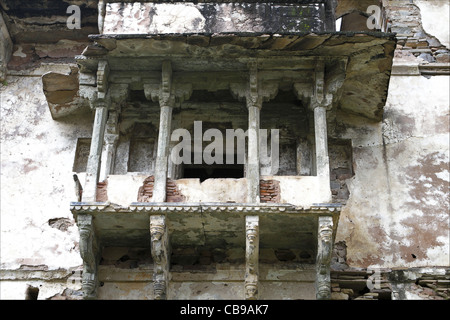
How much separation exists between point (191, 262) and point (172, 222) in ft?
2.48

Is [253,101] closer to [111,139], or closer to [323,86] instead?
[323,86]

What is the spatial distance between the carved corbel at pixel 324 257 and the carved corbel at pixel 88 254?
2.69 metres

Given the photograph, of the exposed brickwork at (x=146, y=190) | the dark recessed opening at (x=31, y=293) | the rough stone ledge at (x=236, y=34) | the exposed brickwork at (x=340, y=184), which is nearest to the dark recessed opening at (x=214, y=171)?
the exposed brickwork at (x=340, y=184)

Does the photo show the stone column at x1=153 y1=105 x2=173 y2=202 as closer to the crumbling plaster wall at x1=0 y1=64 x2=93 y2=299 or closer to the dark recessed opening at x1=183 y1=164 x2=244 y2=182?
the dark recessed opening at x1=183 y1=164 x2=244 y2=182

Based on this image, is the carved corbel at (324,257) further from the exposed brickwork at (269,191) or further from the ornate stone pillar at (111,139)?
the ornate stone pillar at (111,139)

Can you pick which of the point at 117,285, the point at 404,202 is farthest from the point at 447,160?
the point at 117,285

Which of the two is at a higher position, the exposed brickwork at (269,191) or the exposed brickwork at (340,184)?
the exposed brickwork at (340,184)

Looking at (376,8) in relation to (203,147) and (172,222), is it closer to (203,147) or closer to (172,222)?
(203,147)

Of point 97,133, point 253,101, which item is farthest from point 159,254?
point 253,101

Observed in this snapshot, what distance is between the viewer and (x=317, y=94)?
992cm

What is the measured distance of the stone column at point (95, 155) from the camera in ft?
30.7

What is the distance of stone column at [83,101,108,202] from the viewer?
9367 mm

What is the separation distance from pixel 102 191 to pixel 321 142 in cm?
275

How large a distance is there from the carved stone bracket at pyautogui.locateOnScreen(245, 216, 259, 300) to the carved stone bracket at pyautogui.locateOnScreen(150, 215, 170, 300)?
0.97 meters
